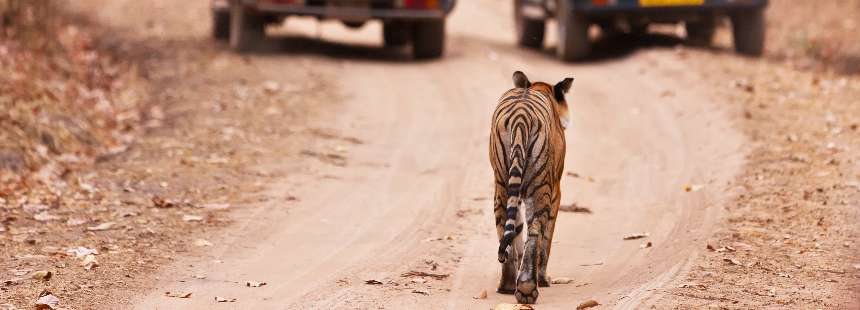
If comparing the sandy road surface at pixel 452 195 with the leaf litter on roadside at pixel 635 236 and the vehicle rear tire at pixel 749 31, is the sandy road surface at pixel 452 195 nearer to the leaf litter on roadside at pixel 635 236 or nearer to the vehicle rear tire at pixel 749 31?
the leaf litter on roadside at pixel 635 236

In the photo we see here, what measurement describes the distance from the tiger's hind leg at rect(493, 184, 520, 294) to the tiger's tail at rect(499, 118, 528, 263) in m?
0.07

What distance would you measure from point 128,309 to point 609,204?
170 inches

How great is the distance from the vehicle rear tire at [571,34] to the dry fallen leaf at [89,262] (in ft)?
31.8

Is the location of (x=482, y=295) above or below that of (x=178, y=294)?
above

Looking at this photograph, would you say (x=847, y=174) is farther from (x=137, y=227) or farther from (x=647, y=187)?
(x=137, y=227)

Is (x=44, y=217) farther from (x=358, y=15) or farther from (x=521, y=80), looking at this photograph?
(x=358, y=15)

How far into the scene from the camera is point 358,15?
16.9m

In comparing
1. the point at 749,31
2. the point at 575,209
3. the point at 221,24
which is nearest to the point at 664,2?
the point at 749,31

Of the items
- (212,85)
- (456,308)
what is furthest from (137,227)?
(212,85)

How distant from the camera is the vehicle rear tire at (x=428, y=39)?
17797 millimetres

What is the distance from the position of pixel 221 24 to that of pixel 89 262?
12223mm

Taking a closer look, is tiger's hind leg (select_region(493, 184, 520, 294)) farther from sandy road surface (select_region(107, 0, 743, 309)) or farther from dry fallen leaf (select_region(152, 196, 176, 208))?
dry fallen leaf (select_region(152, 196, 176, 208))

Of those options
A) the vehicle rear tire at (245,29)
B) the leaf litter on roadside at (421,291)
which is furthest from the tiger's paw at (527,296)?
the vehicle rear tire at (245,29)

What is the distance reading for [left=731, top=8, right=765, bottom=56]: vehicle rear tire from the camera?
16781 mm
